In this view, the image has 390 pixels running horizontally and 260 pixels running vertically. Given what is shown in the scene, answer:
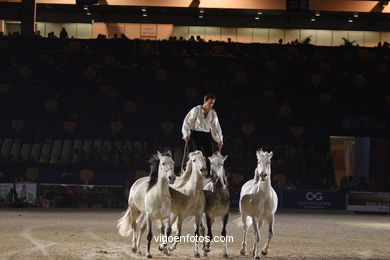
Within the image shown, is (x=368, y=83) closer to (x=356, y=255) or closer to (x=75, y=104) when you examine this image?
(x=75, y=104)

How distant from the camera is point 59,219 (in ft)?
77.5

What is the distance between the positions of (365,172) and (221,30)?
1243 centimetres

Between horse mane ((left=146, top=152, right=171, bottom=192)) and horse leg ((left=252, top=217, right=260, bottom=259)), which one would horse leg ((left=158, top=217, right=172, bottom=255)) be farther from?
horse leg ((left=252, top=217, right=260, bottom=259))

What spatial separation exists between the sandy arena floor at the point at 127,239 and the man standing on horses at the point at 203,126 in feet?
7.06

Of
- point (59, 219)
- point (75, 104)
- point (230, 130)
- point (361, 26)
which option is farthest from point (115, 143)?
point (361, 26)

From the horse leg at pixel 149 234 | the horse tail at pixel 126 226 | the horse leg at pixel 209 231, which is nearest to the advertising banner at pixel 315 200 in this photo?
the horse tail at pixel 126 226

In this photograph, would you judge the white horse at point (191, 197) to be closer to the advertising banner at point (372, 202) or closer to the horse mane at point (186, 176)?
the horse mane at point (186, 176)

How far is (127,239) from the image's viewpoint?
56.5 feet

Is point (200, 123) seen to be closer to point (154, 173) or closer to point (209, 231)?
point (154, 173)

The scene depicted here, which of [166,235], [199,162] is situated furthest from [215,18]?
[166,235]

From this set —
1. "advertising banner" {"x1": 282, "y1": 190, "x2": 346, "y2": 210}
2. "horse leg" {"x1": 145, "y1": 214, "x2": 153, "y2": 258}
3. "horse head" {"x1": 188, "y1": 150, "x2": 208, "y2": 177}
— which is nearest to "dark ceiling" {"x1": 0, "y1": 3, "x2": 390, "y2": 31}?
"advertising banner" {"x1": 282, "y1": 190, "x2": 346, "y2": 210}

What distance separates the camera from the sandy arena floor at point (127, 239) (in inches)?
557

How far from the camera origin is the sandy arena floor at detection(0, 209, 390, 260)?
14141mm

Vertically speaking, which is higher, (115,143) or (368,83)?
(368,83)
